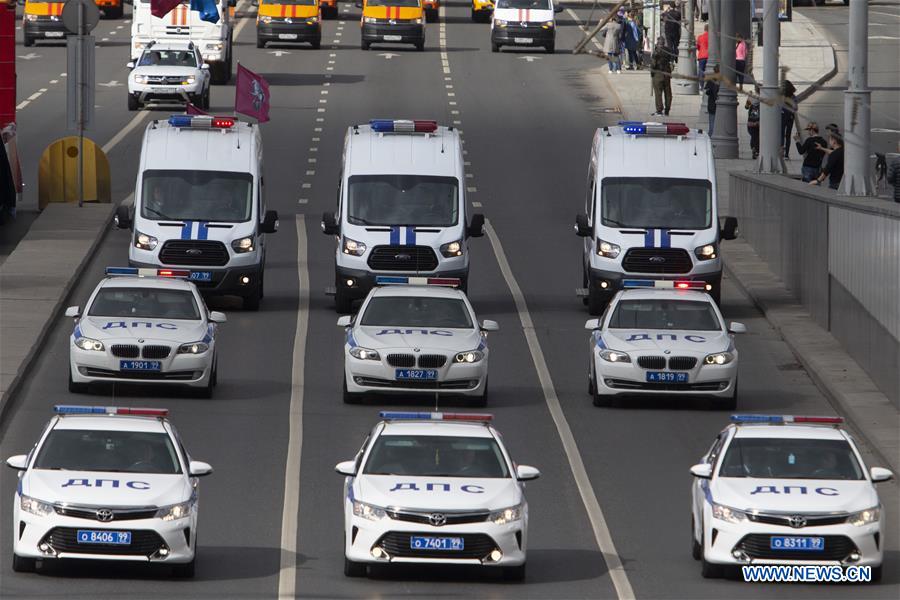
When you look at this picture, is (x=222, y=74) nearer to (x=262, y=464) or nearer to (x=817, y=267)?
(x=817, y=267)

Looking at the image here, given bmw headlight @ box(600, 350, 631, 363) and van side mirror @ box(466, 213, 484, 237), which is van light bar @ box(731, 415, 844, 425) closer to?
bmw headlight @ box(600, 350, 631, 363)

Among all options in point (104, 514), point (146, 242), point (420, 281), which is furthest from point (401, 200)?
point (104, 514)

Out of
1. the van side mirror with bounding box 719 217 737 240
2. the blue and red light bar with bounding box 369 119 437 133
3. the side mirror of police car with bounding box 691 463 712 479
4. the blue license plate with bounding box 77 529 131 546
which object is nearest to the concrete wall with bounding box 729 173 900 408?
the van side mirror with bounding box 719 217 737 240

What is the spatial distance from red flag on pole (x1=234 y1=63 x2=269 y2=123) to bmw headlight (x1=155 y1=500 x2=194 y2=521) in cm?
2646

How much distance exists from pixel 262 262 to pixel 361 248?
184 cm

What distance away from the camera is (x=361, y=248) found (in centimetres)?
3177

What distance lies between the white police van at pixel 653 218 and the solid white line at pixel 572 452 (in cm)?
158

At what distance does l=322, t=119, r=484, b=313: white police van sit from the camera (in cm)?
3177

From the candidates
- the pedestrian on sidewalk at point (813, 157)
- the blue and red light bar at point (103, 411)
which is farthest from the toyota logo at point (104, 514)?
the pedestrian on sidewalk at point (813, 157)

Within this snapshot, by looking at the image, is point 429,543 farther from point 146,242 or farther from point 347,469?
point 146,242

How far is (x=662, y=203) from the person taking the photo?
32219 mm

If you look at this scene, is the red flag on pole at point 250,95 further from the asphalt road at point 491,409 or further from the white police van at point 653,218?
the white police van at point 653,218

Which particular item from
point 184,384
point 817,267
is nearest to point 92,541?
point 184,384

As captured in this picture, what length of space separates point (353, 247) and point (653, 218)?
4.78 meters
